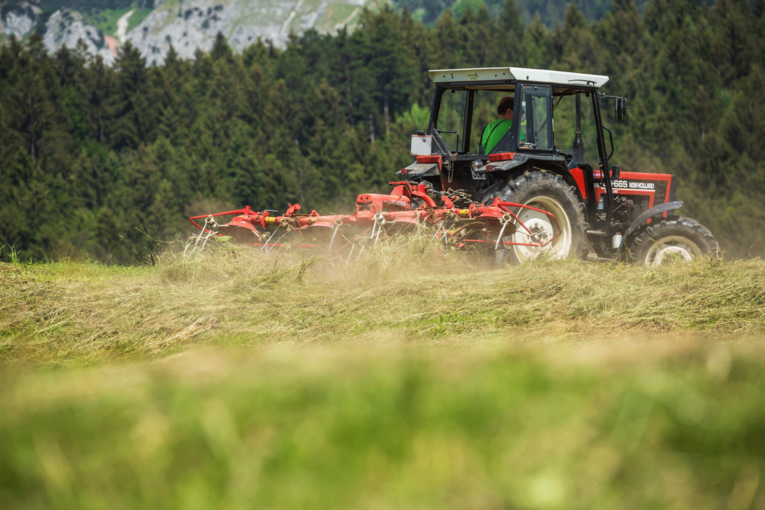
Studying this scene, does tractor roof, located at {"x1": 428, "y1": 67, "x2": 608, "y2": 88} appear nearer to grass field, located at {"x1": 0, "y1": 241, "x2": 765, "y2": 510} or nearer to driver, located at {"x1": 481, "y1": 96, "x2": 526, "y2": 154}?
driver, located at {"x1": 481, "y1": 96, "x2": 526, "y2": 154}

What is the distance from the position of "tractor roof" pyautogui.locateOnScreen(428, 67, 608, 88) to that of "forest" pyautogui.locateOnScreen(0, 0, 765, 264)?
17325 mm

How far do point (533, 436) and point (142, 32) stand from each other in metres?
219

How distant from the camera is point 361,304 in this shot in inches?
195

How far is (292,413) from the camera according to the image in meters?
1.14

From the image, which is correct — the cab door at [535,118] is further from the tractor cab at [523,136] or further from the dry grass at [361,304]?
the dry grass at [361,304]

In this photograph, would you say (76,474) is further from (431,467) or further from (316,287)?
(316,287)

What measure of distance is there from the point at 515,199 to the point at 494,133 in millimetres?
1311

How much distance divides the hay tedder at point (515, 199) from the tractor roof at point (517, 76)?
0.6 inches

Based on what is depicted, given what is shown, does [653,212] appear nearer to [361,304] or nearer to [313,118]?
[361,304]

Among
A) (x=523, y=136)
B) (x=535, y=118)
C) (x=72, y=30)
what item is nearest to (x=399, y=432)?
(x=523, y=136)

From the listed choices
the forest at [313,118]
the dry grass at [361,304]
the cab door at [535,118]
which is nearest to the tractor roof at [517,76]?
the cab door at [535,118]

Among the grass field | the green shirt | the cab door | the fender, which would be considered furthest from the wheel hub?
the grass field

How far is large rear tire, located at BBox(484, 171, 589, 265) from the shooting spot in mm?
7418

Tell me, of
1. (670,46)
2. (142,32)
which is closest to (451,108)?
(670,46)
